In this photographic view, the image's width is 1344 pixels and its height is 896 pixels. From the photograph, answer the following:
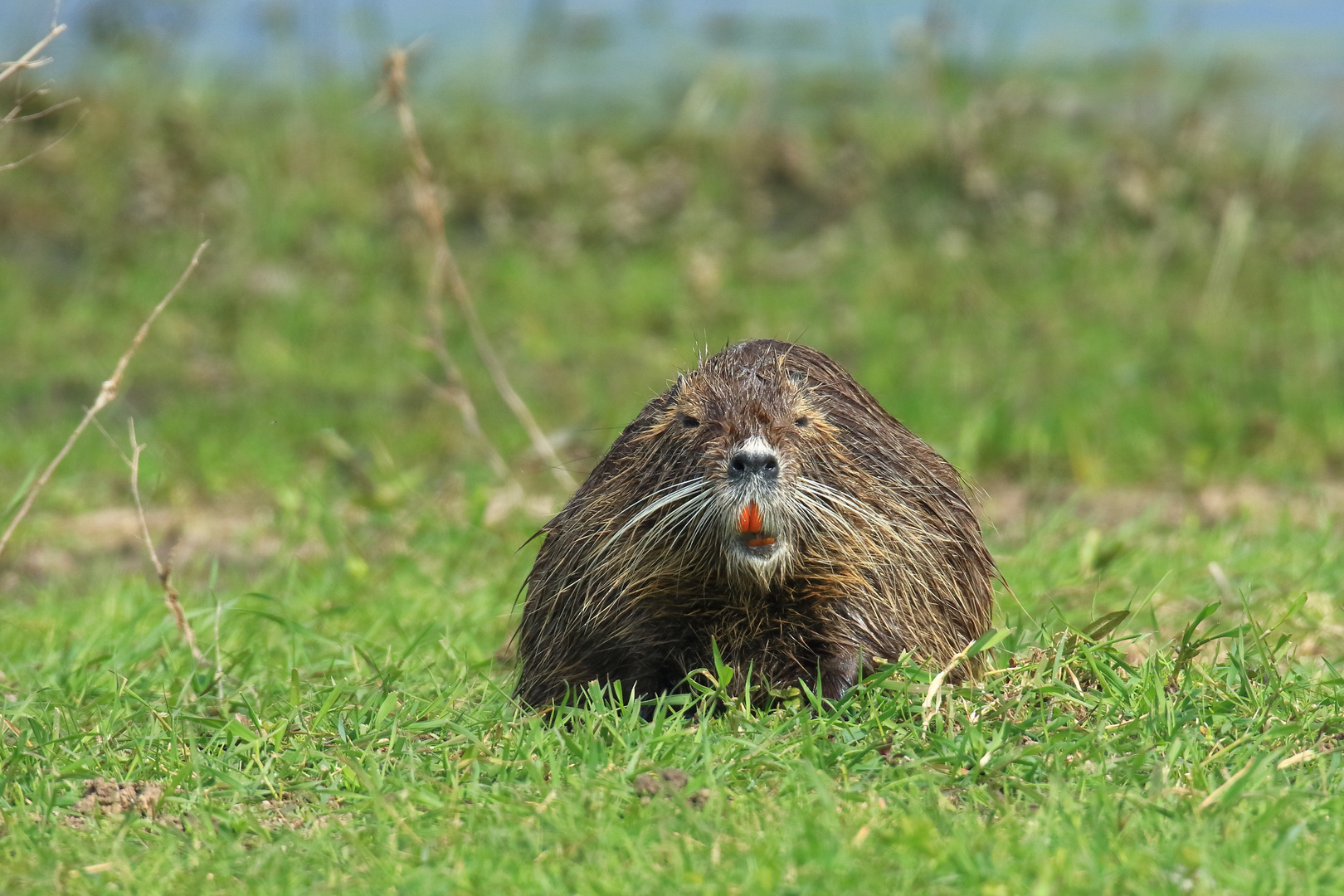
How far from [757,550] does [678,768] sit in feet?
1.37

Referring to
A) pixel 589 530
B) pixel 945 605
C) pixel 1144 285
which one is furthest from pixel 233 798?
pixel 1144 285

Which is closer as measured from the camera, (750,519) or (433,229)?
(750,519)

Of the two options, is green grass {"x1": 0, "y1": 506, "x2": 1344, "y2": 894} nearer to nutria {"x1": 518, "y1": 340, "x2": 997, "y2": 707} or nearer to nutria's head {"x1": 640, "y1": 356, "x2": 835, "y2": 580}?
nutria {"x1": 518, "y1": 340, "x2": 997, "y2": 707}

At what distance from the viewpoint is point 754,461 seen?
259cm

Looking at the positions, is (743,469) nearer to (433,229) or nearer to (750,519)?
(750,519)

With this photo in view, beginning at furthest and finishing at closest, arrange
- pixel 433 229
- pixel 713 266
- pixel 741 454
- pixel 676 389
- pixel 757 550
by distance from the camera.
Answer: pixel 713 266
pixel 433 229
pixel 676 389
pixel 757 550
pixel 741 454

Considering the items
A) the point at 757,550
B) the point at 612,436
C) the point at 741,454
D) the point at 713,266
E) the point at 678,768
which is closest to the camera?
the point at 678,768

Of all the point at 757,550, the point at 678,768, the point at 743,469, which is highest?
the point at 743,469

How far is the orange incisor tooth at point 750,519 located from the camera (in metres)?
2.63

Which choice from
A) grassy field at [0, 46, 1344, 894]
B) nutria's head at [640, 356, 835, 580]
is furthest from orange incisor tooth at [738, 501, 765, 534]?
grassy field at [0, 46, 1344, 894]

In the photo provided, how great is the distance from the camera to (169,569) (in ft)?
10.7

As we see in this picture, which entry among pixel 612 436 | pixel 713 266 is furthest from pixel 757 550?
pixel 713 266

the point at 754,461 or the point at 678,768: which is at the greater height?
the point at 754,461

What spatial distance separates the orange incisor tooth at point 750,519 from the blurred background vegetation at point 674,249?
2.52 m
